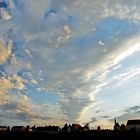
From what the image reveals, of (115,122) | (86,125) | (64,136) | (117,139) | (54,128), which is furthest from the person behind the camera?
(54,128)

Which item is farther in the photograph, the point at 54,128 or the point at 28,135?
the point at 54,128

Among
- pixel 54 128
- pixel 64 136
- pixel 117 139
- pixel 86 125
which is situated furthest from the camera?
pixel 54 128

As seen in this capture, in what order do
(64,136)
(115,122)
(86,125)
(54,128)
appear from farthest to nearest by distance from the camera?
(54,128) < (115,122) < (86,125) < (64,136)

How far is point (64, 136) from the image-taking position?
39.8 metres

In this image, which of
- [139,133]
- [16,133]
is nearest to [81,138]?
[139,133]

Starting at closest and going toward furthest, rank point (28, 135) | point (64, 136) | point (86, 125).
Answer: point (64, 136), point (28, 135), point (86, 125)

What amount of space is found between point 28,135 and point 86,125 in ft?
126

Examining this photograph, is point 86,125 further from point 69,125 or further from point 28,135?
point 28,135

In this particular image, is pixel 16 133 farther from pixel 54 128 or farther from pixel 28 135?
pixel 54 128

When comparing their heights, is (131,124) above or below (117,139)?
above

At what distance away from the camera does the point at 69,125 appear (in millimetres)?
88062

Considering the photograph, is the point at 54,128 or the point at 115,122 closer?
the point at 115,122

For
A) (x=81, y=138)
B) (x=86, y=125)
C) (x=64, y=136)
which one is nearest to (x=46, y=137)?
(x=64, y=136)

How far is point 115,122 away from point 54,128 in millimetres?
19695
